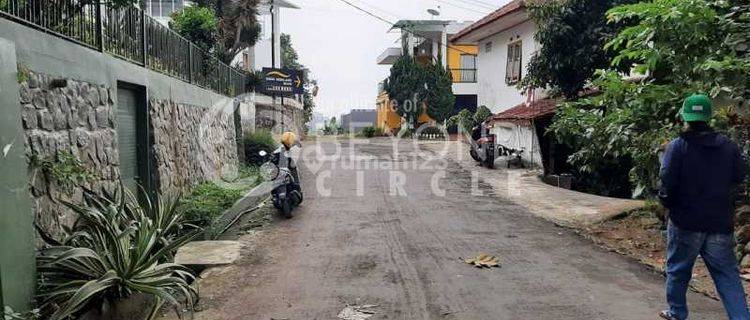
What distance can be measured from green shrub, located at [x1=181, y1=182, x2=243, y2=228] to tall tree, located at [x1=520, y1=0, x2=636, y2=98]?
Result: 7.76 meters

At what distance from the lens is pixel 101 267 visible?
4762 millimetres

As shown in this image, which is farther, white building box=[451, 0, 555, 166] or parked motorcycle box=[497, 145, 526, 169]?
parked motorcycle box=[497, 145, 526, 169]

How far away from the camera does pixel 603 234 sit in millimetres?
8586

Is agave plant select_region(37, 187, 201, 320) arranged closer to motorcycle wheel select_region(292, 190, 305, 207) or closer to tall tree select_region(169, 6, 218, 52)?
motorcycle wheel select_region(292, 190, 305, 207)

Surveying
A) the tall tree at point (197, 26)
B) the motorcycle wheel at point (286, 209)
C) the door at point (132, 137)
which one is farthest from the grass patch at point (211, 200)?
the tall tree at point (197, 26)

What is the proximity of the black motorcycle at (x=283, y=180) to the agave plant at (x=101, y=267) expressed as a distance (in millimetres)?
4072

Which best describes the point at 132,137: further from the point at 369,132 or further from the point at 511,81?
the point at 369,132

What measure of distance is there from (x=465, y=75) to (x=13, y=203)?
34896 mm

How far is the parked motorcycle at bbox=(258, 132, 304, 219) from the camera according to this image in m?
9.89

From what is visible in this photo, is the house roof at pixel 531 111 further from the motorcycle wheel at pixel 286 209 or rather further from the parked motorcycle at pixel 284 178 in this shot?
the motorcycle wheel at pixel 286 209

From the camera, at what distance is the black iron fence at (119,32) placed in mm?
5492

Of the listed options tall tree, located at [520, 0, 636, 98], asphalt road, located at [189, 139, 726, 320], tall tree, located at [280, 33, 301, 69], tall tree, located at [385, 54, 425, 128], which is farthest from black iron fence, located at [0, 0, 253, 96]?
tall tree, located at [280, 33, 301, 69]

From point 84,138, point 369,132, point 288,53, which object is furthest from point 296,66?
point 84,138

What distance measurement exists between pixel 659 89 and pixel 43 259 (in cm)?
683
